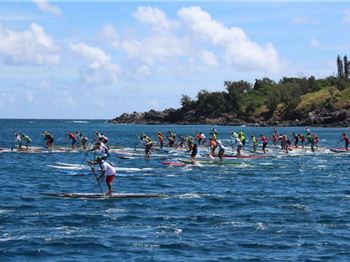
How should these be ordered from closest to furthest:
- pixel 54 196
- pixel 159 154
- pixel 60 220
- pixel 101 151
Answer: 1. pixel 60 220
2. pixel 54 196
3. pixel 101 151
4. pixel 159 154

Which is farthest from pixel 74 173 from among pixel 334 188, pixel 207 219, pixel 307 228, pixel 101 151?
pixel 307 228

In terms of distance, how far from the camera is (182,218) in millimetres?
25844

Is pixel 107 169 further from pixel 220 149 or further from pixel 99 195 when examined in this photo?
pixel 220 149

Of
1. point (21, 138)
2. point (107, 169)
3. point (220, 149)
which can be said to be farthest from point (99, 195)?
point (21, 138)

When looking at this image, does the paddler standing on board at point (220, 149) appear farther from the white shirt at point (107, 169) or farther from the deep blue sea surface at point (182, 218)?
the white shirt at point (107, 169)

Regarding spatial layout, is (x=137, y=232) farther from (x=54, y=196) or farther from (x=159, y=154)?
(x=159, y=154)

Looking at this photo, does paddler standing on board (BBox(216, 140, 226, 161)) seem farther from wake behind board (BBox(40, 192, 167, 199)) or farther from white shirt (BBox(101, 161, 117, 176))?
white shirt (BBox(101, 161, 117, 176))

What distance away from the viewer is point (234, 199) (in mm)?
31844

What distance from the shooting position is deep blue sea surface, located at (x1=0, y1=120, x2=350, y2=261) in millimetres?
20297

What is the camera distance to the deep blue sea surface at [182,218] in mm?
20297

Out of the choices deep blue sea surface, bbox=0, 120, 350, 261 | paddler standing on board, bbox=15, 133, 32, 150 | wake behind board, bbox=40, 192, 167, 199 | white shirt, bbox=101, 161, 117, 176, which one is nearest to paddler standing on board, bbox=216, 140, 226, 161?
deep blue sea surface, bbox=0, 120, 350, 261

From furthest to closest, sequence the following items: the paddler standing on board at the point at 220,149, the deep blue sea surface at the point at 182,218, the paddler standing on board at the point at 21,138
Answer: the paddler standing on board at the point at 21,138
the paddler standing on board at the point at 220,149
the deep blue sea surface at the point at 182,218

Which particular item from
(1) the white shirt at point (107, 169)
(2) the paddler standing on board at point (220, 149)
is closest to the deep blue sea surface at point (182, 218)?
(1) the white shirt at point (107, 169)

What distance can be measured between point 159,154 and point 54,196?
111 feet
